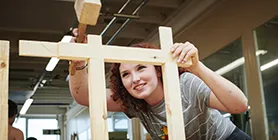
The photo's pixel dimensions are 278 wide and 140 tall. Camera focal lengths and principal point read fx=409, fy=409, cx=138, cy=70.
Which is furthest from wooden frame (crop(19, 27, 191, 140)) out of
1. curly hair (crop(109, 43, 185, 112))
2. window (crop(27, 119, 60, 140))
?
window (crop(27, 119, 60, 140))

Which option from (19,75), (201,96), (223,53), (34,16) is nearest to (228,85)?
(201,96)

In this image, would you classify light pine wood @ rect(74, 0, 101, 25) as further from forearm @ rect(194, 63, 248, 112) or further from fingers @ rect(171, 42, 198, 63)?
forearm @ rect(194, 63, 248, 112)

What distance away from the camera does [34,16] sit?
3920 mm

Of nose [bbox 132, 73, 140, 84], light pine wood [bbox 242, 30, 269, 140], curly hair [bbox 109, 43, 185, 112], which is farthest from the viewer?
light pine wood [bbox 242, 30, 269, 140]

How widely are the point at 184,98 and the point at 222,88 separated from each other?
25 cm

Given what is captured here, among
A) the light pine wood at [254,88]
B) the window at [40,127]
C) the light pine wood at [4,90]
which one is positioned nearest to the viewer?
the light pine wood at [4,90]

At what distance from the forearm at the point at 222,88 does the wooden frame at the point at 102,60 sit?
0.24 feet

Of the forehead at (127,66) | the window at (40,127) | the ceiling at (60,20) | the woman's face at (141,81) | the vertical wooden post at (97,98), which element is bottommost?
the vertical wooden post at (97,98)

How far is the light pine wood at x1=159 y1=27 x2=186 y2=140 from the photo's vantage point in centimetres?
114

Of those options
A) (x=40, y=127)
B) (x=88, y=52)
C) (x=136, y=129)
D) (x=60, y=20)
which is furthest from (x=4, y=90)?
(x=40, y=127)

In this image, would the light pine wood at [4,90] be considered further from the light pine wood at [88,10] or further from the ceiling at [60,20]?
the ceiling at [60,20]

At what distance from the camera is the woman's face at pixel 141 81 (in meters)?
1.41

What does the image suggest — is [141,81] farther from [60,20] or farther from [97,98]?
[60,20]

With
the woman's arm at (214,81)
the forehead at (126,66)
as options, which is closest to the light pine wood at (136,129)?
the forehead at (126,66)
